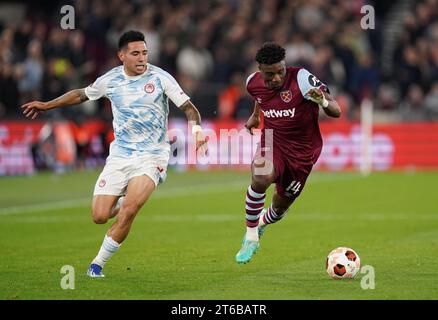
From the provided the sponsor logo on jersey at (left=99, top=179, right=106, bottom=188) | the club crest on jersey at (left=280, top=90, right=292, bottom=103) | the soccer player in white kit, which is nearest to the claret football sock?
the club crest on jersey at (left=280, top=90, right=292, bottom=103)

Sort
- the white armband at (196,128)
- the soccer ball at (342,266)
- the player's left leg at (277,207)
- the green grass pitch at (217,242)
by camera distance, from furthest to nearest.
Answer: the player's left leg at (277,207) → the white armband at (196,128) → the soccer ball at (342,266) → the green grass pitch at (217,242)

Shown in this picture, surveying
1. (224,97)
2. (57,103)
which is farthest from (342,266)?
(224,97)

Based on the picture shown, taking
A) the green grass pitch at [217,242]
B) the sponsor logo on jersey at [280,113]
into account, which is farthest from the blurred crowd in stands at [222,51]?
the sponsor logo on jersey at [280,113]

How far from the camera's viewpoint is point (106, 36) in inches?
1155

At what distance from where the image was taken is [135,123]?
438 inches

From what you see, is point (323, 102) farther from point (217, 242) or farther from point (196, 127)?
point (217, 242)

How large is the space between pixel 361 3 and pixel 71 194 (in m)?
13.4

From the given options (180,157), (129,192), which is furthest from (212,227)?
(180,157)

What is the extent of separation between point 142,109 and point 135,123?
17cm

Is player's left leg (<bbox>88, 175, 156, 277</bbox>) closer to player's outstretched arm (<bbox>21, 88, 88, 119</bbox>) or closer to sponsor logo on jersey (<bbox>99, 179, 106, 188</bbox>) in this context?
sponsor logo on jersey (<bbox>99, 179, 106, 188</bbox>)

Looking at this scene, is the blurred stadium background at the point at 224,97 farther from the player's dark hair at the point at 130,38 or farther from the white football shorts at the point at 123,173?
the player's dark hair at the point at 130,38

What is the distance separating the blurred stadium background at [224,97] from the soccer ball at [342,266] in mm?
5227

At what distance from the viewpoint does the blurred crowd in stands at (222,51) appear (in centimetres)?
2698

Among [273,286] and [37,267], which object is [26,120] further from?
[273,286]
